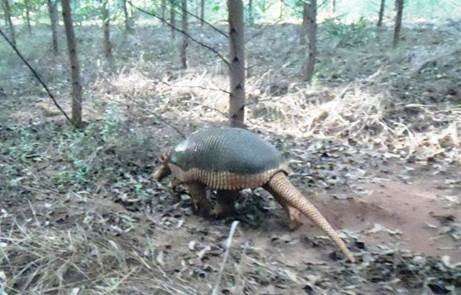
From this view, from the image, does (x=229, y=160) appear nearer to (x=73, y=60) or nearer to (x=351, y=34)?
(x=73, y=60)

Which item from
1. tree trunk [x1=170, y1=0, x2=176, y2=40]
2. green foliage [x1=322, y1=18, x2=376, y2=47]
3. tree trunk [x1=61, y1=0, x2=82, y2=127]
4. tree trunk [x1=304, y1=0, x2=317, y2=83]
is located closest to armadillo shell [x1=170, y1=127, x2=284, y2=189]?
tree trunk [x1=170, y1=0, x2=176, y2=40]

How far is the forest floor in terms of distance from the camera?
10.4ft

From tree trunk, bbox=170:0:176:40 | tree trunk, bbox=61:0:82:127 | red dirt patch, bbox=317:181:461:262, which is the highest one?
tree trunk, bbox=170:0:176:40

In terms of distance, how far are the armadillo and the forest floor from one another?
26 centimetres

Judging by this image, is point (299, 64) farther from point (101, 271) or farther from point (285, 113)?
Result: point (101, 271)

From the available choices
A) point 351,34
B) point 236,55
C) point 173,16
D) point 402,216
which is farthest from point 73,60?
point 351,34

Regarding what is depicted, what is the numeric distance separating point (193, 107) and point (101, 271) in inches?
234

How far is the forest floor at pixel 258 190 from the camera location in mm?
3162

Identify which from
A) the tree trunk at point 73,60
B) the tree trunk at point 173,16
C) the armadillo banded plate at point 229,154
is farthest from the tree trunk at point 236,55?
the tree trunk at point 73,60

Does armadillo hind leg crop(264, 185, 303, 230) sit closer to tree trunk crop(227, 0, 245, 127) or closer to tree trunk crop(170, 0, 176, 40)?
tree trunk crop(227, 0, 245, 127)

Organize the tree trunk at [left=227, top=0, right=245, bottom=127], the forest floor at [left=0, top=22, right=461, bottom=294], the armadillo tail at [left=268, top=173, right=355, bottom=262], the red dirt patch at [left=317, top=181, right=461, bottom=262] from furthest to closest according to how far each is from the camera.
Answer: the tree trunk at [left=227, top=0, right=245, bottom=127]
the red dirt patch at [left=317, top=181, right=461, bottom=262]
the armadillo tail at [left=268, top=173, right=355, bottom=262]
the forest floor at [left=0, top=22, right=461, bottom=294]

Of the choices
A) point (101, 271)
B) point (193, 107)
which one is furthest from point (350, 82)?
point (101, 271)

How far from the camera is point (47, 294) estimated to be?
9.02ft

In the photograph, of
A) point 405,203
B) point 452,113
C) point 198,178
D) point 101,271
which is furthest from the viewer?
point 452,113
